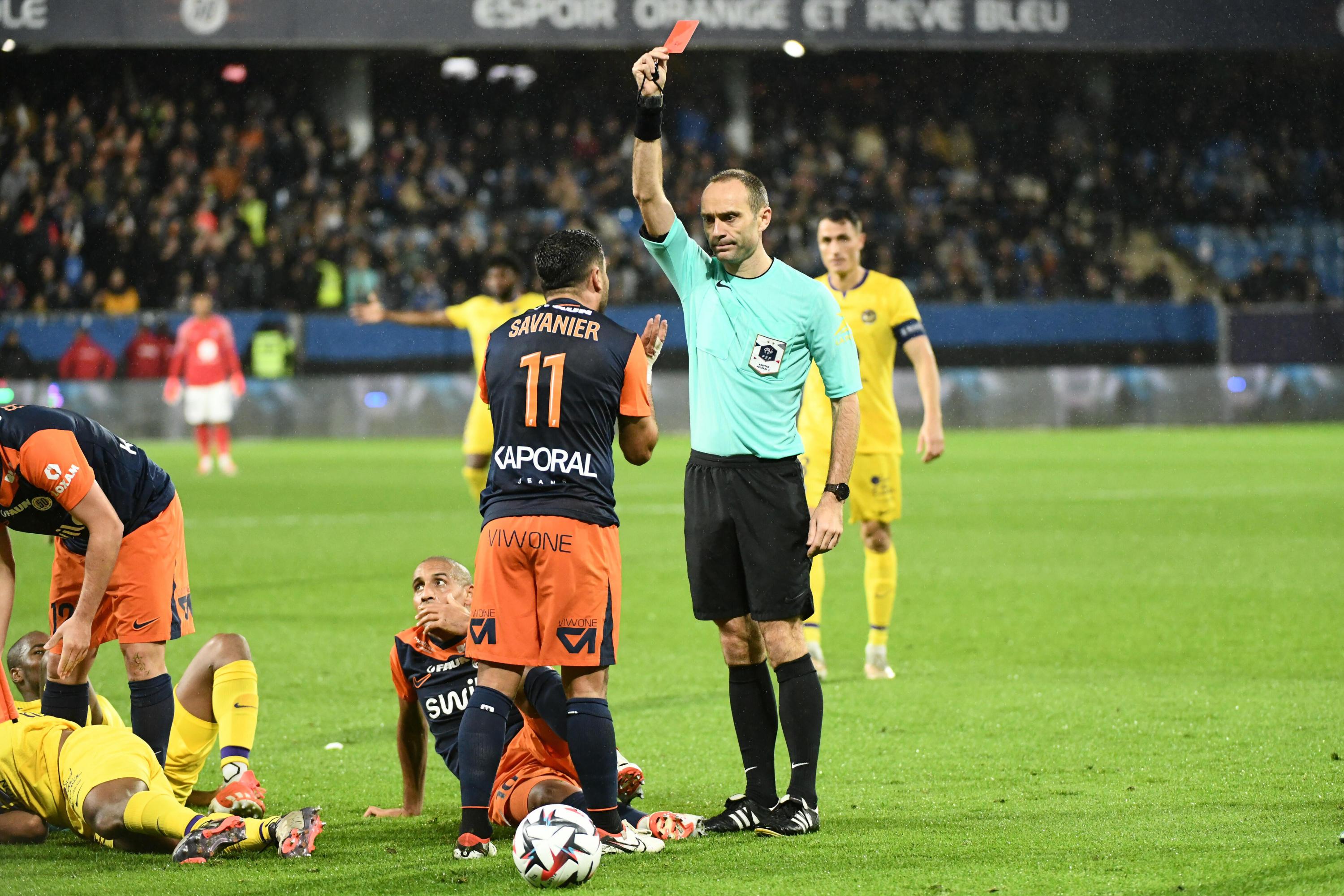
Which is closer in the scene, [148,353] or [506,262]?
[506,262]

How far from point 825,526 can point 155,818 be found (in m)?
2.07

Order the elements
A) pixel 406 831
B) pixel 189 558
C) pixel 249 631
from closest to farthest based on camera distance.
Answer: pixel 406 831 → pixel 249 631 → pixel 189 558

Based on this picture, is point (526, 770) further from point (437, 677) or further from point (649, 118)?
point (649, 118)

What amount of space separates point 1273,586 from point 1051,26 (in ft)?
69.8

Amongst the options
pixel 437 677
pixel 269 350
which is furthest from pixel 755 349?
pixel 269 350

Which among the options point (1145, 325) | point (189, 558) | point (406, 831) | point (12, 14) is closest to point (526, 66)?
point (12, 14)

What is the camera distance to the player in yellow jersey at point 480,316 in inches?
443

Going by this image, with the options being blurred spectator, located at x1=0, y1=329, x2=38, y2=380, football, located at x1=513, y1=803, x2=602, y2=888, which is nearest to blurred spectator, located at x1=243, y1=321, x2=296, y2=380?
blurred spectator, located at x1=0, y1=329, x2=38, y2=380

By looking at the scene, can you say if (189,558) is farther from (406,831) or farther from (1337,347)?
(1337,347)

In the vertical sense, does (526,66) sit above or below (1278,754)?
above

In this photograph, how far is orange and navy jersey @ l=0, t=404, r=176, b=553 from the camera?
169 inches

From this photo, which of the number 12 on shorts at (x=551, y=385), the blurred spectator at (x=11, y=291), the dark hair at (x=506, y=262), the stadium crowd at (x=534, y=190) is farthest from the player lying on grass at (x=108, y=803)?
the blurred spectator at (x=11, y=291)

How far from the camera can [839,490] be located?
4777 millimetres

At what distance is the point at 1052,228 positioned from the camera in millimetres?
31922
